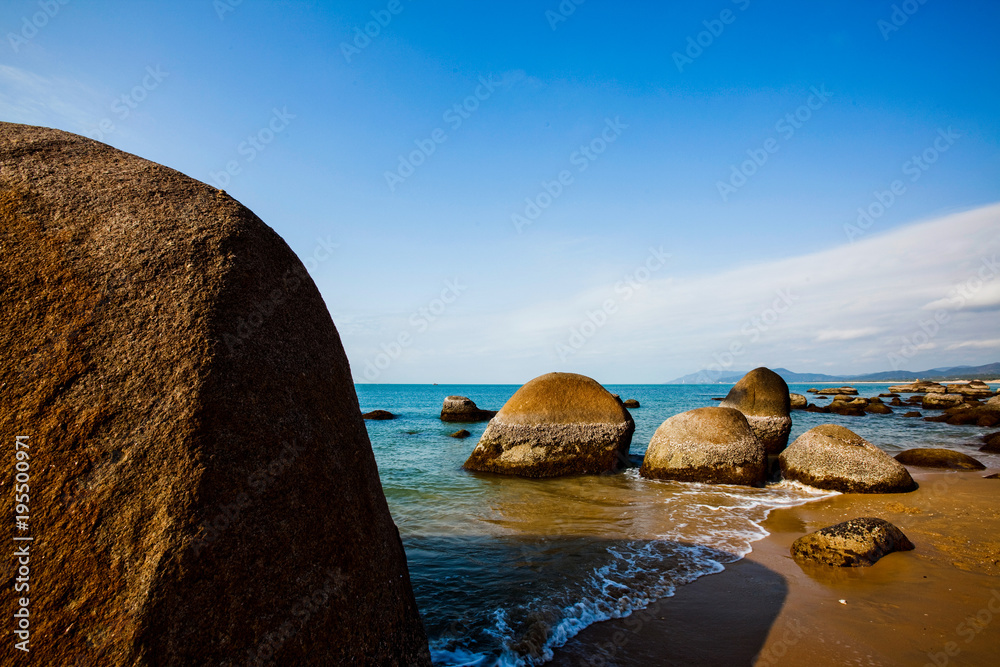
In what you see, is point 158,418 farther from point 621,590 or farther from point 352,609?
point 621,590

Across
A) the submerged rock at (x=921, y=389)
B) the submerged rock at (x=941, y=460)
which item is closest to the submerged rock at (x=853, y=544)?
the submerged rock at (x=941, y=460)

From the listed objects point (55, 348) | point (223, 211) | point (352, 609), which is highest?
point (223, 211)

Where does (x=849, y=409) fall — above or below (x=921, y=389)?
above

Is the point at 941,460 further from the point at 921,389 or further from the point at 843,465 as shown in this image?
the point at 921,389

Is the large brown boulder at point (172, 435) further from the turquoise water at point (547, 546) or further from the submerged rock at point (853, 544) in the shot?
the submerged rock at point (853, 544)

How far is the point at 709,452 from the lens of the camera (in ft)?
34.4

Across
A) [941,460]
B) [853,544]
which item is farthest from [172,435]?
[941,460]

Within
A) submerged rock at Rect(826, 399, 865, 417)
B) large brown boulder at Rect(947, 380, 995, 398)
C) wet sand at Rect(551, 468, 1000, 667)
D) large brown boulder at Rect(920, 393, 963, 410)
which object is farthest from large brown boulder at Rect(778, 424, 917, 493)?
large brown boulder at Rect(947, 380, 995, 398)

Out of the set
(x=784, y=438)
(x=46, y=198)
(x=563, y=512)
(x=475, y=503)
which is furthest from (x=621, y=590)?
(x=784, y=438)

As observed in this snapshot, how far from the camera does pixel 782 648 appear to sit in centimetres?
384

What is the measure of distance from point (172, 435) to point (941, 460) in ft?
49.4

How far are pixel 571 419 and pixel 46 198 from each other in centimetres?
1050

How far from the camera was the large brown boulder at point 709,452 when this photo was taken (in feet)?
33.9

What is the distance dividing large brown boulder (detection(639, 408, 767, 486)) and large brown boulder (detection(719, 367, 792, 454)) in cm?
497
